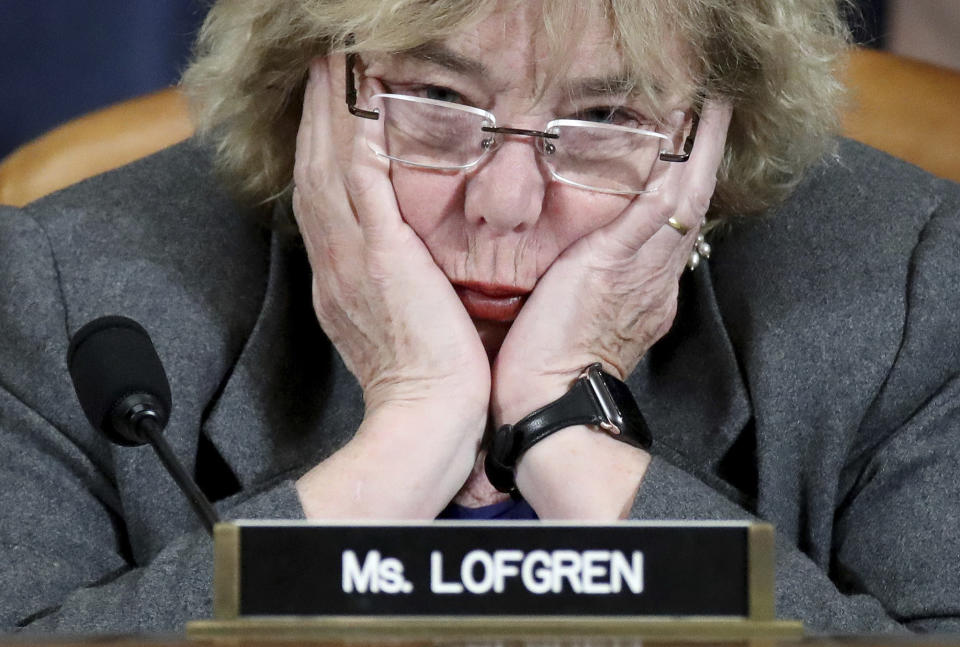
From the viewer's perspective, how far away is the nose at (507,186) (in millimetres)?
1246

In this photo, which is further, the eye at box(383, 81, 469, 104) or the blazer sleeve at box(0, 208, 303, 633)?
the eye at box(383, 81, 469, 104)

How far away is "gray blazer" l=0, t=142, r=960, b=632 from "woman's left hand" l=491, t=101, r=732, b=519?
104 mm

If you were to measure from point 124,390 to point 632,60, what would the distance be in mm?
601

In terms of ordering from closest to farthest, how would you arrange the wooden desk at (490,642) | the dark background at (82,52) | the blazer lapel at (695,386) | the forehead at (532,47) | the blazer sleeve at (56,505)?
1. the wooden desk at (490,642)
2. the blazer sleeve at (56,505)
3. the forehead at (532,47)
4. the blazer lapel at (695,386)
5. the dark background at (82,52)

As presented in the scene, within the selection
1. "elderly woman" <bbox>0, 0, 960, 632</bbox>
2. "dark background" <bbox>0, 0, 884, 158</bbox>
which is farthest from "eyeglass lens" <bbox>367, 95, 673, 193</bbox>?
"dark background" <bbox>0, 0, 884, 158</bbox>

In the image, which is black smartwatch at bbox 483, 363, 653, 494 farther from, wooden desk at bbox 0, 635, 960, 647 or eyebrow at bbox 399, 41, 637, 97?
wooden desk at bbox 0, 635, 960, 647

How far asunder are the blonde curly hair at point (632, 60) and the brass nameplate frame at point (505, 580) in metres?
0.62

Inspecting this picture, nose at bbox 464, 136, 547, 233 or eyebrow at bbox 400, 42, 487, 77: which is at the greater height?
eyebrow at bbox 400, 42, 487, 77

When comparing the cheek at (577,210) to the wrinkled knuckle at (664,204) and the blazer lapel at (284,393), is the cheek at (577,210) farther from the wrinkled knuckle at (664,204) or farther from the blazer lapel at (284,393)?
the blazer lapel at (284,393)

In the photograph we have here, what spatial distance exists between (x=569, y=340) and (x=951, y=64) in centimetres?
152

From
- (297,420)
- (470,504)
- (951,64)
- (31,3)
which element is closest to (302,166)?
(297,420)

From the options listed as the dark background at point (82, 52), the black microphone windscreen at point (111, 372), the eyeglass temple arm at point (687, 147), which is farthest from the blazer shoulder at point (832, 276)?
the dark background at point (82, 52)

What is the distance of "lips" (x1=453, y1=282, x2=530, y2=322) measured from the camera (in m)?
1.34

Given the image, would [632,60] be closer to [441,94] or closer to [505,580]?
[441,94]
